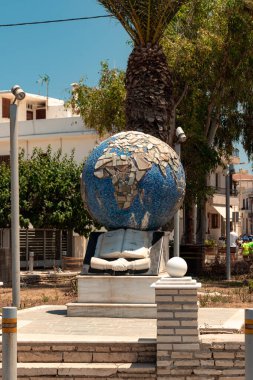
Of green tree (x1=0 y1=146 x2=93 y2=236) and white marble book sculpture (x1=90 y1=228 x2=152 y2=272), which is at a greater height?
green tree (x1=0 y1=146 x2=93 y2=236)

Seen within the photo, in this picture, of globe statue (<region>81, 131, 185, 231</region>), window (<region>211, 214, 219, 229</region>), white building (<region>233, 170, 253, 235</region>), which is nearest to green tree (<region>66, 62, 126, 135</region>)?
globe statue (<region>81, 131, 185, 231</region>)

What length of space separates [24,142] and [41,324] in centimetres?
3029

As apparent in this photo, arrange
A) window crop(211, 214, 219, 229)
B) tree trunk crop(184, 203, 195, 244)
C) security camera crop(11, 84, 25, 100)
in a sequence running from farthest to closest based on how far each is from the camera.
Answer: window crop(211, 214, 219, 229), tree trunk crop(184, 203, 195, 244), security camera crop(11, 84, 25, 100)

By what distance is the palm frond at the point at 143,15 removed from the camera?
19312mm

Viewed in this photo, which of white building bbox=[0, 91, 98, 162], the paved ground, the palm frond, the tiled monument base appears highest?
the palm frond

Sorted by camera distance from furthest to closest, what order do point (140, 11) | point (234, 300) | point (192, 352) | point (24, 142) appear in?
point (24, 142) → point (140, 11) → point (234, 300) → point (192, 352)

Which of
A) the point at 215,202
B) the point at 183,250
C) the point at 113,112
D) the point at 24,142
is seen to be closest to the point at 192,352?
the point at 183,250

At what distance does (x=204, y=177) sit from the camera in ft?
89.0

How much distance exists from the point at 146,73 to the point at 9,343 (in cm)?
1432

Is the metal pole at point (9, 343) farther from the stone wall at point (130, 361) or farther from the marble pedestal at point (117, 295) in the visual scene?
the marble pedestal at point (117, 295)

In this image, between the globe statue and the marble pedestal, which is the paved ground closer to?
the marble pedestal

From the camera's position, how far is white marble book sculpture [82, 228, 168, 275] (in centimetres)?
1150

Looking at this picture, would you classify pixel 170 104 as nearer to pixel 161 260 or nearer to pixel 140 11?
pixel 140 11

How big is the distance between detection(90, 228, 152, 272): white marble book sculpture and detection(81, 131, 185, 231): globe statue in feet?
0.67
